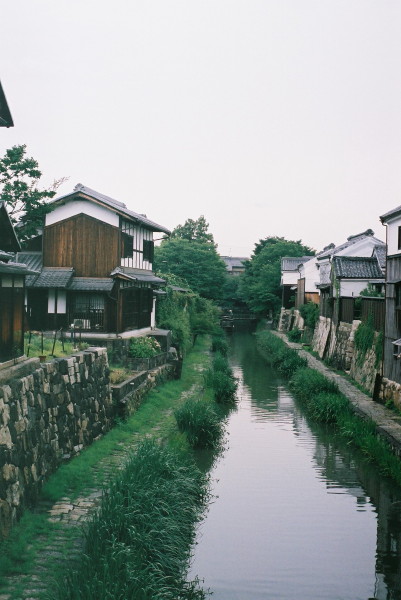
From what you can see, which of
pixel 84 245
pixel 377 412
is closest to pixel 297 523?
pixel 377 412

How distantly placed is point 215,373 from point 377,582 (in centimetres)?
1563

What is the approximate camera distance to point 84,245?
25.9 m

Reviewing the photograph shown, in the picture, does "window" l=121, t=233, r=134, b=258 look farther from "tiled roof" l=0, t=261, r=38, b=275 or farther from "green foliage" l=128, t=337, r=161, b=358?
"tiled roof" l=0, t=261, r=38, b=275

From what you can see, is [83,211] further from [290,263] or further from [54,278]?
[290,263]

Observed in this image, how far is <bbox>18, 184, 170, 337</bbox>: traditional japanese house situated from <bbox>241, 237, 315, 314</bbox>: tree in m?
40.8

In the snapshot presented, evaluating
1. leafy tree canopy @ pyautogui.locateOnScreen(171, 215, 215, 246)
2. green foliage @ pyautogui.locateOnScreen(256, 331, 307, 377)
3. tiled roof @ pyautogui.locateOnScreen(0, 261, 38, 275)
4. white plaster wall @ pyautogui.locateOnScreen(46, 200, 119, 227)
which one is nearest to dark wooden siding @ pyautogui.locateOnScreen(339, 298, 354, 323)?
green foliage @ pyautogui.locateOnScreen(256, 331, 307, 377)

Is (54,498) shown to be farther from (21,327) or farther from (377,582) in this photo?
(377,582)

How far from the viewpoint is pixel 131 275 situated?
89.1 feet

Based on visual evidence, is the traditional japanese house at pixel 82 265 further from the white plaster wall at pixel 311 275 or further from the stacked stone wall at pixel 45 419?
the white plaster wall at pixel 311 275

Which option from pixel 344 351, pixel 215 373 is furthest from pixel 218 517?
pixel 344 351

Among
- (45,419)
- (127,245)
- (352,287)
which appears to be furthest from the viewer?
(352,287)

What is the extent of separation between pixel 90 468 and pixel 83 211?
50.4 feet

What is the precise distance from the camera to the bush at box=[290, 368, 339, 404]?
891 inches

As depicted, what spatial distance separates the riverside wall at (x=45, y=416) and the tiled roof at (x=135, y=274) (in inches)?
357
